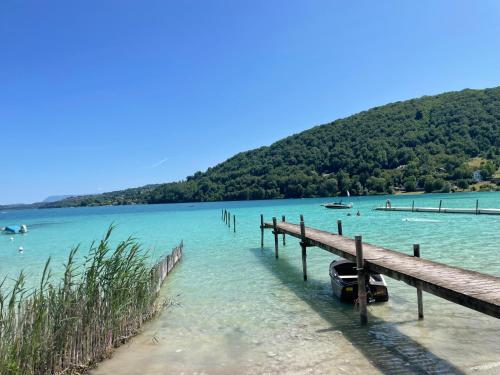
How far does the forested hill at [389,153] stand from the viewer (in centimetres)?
12375

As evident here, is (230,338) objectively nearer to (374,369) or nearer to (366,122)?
(374,369)

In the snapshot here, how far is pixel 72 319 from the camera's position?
7508 mm

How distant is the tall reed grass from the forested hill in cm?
11638

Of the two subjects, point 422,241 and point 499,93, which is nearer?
point 422,241

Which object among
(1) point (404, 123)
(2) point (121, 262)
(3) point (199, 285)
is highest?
(1) point (404, 123)

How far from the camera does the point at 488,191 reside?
102 metres

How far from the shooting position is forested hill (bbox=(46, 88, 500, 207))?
123750 millimetres

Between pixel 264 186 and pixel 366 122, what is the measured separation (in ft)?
156

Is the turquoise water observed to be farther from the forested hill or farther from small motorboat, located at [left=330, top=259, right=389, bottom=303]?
the forested hill

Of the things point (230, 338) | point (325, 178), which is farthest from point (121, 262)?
point (325, 178)

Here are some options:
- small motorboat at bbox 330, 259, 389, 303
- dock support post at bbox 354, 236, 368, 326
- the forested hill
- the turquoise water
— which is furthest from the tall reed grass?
the forested hill

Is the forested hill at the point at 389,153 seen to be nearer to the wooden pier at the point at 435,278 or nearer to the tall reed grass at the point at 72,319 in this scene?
the wooden pier at the point at 435,278

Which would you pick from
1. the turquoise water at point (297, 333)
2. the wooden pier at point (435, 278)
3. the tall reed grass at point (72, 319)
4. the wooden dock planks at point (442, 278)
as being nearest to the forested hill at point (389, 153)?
the turquoise water at point (297, 333)

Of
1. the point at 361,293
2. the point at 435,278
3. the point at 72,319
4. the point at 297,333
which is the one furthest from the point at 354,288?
the point at 72,319
